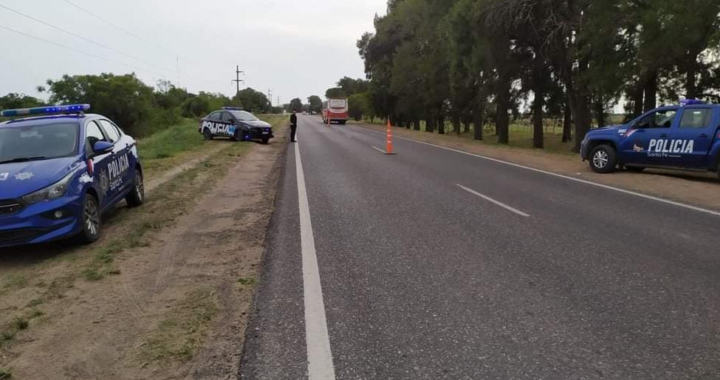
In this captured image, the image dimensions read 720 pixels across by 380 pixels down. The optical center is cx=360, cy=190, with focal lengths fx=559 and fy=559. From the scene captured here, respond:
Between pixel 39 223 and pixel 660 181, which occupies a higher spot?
pixel 39 223

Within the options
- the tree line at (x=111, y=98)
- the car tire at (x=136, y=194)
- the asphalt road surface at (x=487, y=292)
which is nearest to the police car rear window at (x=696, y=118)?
the asphalt road surface at (x=487, y=292)

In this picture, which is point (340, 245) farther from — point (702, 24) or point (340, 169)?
point (702, 24)

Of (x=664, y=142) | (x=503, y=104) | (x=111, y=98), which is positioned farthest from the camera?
(x=111, y=98)

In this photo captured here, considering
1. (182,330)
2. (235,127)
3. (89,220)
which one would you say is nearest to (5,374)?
(182,330)

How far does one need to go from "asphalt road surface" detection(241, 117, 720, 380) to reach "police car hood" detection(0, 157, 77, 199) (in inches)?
103

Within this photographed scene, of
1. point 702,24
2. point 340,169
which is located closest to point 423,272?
point 340,169

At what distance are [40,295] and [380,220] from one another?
4413 mm

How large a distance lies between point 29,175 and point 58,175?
1.00 feet

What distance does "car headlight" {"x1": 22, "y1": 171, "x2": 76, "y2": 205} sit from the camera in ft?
20.4

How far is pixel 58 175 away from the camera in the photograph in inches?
257

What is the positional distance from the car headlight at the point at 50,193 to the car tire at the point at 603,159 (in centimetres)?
1262

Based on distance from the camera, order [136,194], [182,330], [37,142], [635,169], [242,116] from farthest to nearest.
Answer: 1. [242,116]
2. [635,169]
3. [136,194]
4. [37,142]
5. [182,330]

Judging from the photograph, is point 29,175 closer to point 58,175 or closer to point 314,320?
point 58,175

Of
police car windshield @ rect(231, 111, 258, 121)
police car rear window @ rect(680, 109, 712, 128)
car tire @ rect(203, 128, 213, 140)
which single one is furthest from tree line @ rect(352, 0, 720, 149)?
car tire @ rect(203, 128, 213, 140)
